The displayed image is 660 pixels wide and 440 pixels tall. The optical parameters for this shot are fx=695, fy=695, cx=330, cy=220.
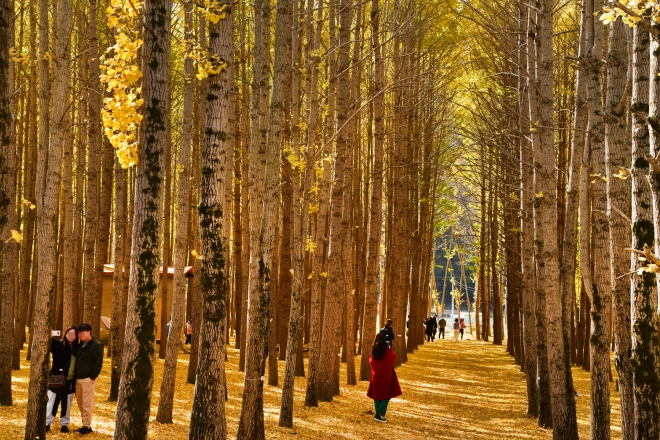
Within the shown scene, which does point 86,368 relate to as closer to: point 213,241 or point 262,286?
point 262,286

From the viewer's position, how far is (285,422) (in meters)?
10.4

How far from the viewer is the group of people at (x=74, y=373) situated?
30.9 feet

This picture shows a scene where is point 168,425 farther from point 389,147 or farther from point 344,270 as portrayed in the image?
point 389,147

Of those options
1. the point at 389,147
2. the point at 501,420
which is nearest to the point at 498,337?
the point at 389,147

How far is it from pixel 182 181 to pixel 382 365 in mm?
4819

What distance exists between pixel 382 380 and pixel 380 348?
61cm

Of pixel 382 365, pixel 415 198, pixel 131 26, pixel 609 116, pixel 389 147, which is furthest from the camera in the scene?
pixel 415 198

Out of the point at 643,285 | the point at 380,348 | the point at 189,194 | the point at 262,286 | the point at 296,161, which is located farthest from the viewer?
the point at 380,348

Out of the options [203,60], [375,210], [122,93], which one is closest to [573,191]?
[375,210]

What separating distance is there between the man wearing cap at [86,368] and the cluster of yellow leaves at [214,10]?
4.93 metres

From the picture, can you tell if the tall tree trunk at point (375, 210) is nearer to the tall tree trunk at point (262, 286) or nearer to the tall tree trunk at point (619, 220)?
the tall tree trunk at point (262, 286)

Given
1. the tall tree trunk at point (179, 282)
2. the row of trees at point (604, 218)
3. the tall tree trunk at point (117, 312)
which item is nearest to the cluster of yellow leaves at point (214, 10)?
the tall tree trunk at point (179, 282)

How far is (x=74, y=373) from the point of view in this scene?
960 cm

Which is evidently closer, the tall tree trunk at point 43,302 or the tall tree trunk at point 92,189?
the tall tree trunk at point 43,302
